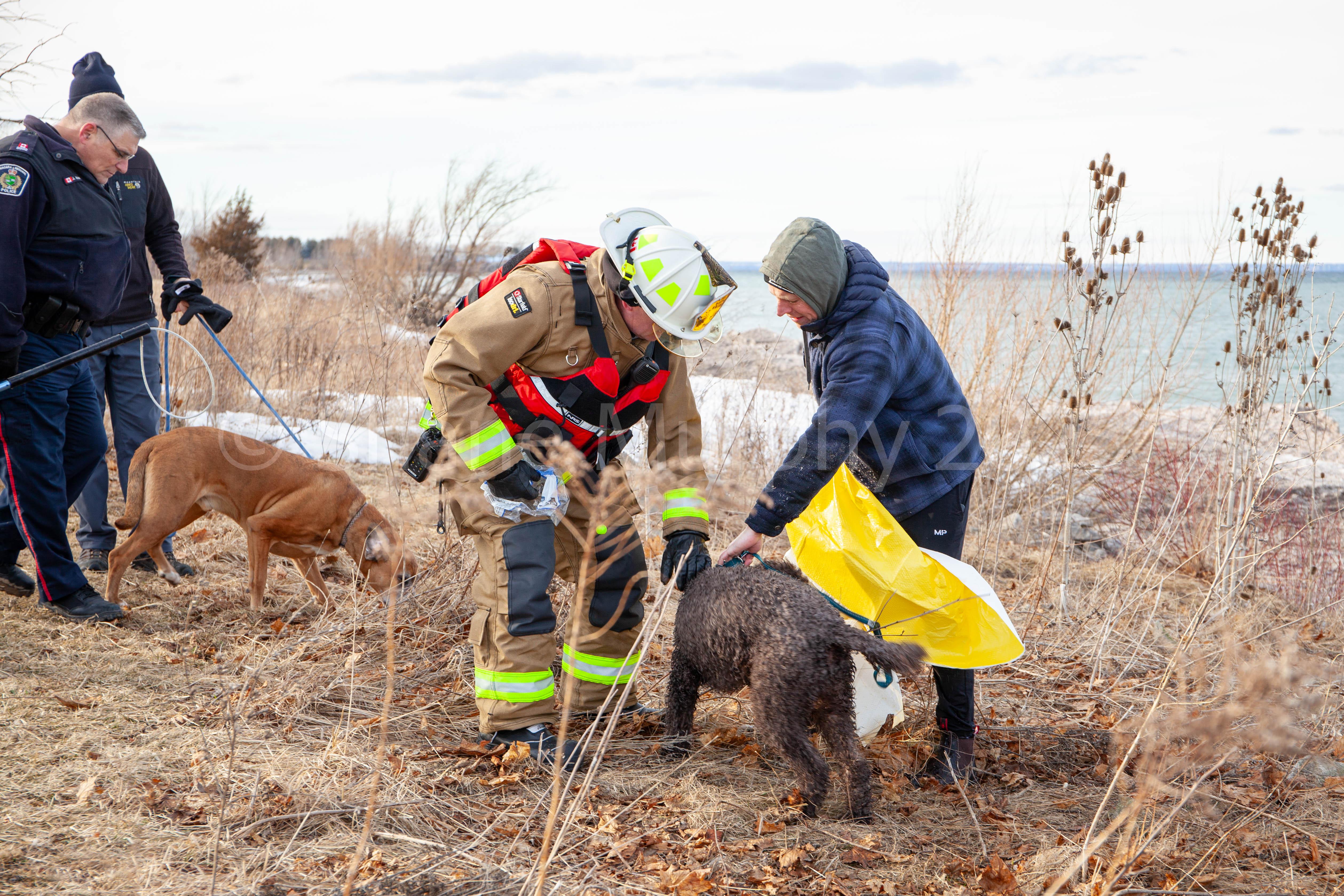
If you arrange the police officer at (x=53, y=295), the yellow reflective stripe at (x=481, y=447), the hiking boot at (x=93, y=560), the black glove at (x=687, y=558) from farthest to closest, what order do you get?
the hiking boot at (x=93, y=560)
the police officer at (x=53, y=295)
the black glove at (x=687, y=558)
the yellow reflective stripe at (x=481, y=447)

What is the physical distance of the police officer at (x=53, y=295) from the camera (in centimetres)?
426

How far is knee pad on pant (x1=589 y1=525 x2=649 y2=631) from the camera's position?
3898 mm

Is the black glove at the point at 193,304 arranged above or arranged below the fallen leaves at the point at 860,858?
above

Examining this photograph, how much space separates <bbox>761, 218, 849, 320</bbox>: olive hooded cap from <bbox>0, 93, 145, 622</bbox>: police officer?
11.5ft

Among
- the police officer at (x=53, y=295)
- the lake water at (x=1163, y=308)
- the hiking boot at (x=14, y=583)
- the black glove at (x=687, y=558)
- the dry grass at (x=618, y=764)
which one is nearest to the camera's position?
the dry grass at (x=618, y=764)

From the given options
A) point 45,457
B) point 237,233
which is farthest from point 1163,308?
point 237,233

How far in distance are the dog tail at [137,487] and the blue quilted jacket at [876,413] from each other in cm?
374

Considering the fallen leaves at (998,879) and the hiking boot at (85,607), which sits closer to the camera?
the fallen leaves at (998,879)

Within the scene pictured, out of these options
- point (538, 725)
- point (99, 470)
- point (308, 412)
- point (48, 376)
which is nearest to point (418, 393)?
point (308, 412)

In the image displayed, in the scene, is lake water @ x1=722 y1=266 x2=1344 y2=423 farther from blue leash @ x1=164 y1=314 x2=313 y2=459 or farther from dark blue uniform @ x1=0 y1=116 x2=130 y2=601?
dark blue uniform @ x1=0 y1=116 x2=130 y2=601

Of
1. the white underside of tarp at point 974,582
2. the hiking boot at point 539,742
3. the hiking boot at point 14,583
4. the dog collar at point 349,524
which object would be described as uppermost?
the white underside of tarp at point 974,582

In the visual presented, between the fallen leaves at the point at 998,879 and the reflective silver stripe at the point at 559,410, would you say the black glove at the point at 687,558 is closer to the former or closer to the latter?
the reflective silver stripe at the point at 559,410

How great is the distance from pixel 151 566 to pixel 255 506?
39.4 inches

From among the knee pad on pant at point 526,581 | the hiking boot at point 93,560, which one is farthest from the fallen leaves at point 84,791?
the hiking boot at point 93,560
